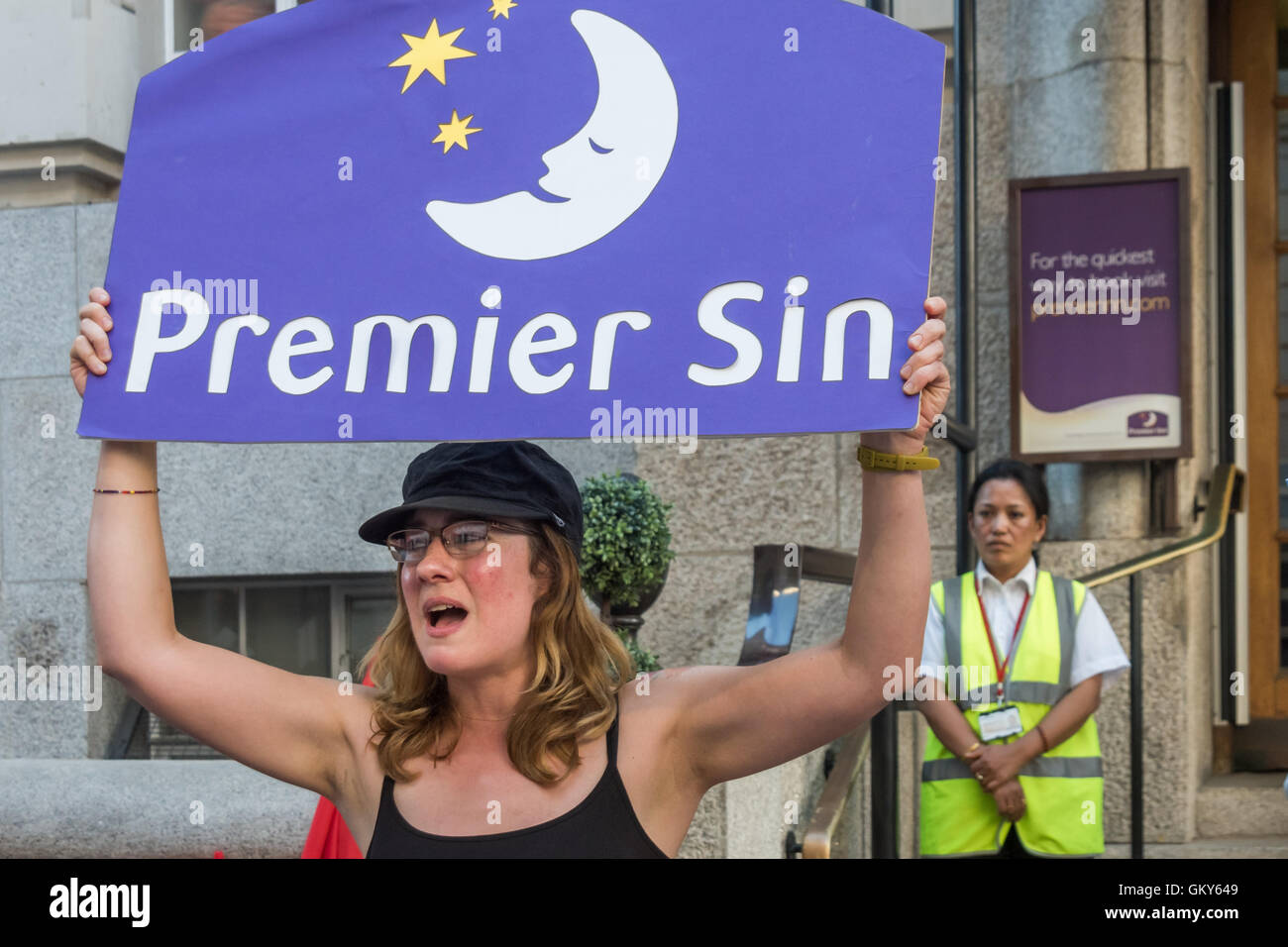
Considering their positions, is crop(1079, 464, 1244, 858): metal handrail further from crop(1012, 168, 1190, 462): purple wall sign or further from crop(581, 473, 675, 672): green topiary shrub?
crop(581, 473, 675, 672): green topiary shrub

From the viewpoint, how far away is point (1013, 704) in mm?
4199

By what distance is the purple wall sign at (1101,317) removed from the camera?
5492 mm

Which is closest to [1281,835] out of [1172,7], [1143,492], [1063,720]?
[1143,492]

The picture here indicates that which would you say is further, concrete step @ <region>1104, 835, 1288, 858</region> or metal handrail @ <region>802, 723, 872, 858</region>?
concrete step @ <region>1104, 835, 1288, 858</region>

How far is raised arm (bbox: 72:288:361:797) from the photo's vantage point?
2.05 metres

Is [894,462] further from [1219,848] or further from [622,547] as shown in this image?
[1219,848]

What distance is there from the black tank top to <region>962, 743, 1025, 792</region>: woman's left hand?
7.92 feet

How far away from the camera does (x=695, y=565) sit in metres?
5.75

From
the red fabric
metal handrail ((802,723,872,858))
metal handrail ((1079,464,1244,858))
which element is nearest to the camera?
the red fabric

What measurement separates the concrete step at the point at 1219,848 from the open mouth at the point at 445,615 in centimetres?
380

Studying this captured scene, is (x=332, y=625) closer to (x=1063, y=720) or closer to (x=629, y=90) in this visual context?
(x=1063, y=720)

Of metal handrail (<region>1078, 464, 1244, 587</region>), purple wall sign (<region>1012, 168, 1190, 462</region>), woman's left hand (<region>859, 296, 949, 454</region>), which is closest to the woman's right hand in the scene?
woman's left hand (<region>859, 296, 949, 454</region>)

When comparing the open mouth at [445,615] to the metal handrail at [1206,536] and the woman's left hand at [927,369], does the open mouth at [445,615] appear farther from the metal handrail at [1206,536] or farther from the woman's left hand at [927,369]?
the metal handrail at [1206,536]
